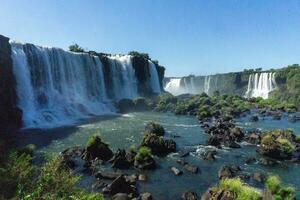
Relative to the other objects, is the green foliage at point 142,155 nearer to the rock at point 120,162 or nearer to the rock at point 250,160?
the rock at point 120,162

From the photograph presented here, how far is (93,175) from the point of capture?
2759 centimetres

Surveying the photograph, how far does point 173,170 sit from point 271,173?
7.90 meters

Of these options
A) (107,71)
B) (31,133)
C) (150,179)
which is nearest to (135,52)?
(107,71)

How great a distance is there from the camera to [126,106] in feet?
249

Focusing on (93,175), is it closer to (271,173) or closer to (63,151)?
(63,151)

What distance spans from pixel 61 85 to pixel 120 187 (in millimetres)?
45006

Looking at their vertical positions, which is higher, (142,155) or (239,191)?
(142,155)

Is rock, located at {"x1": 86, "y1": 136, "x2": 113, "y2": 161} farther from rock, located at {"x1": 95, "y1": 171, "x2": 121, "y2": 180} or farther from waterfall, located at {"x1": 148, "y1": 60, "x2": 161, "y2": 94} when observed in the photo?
waterfall, located at {"x1": 148, "y1": 60, "x2": 161, "y2": 94}

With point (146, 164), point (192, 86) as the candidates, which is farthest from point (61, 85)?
point (192, 86)

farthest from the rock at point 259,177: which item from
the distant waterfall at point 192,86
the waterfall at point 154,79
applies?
the distant waterfall at point 192,86

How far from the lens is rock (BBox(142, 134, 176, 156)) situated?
116 feet

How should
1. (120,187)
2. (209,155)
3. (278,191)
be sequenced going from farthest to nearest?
(209,155), (120,187), (278,191)

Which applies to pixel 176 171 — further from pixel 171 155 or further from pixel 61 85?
pixel 61 85

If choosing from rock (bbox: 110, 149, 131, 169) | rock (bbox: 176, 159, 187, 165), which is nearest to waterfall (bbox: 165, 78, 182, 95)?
rock (bbox: 176, 159, 187, 165)
